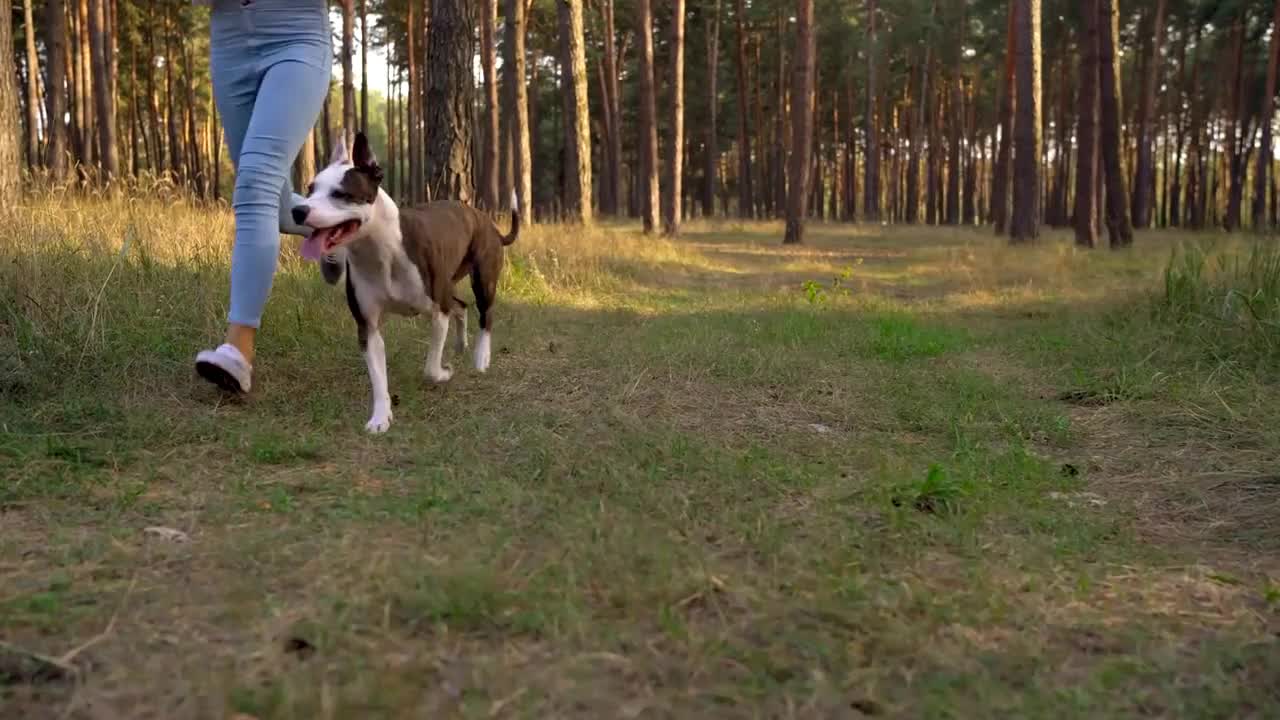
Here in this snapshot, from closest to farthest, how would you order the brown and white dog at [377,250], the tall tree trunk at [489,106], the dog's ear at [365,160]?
the brown and white dog at [377,250] → the dog's ear at [365,160] → the tall tree trunk at [489,106]

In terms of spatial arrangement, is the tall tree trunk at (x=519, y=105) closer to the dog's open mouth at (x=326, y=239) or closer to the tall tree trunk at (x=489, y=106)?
the tall tree trunk at (x=489, y=106)

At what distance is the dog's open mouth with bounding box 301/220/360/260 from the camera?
4133 millimetres

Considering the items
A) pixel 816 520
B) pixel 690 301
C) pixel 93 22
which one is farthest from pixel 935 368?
pixel 93 22

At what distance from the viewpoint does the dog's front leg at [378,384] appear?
4.33 meters

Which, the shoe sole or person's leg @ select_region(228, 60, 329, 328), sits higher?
person's leg @ select_region(228, 60, 329, 328)

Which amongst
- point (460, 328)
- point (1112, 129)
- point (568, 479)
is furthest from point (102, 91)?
point (568, 479)

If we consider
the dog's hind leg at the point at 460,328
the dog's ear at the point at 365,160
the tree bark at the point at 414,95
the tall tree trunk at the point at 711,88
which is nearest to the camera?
the dog's ear at the point at 365,160

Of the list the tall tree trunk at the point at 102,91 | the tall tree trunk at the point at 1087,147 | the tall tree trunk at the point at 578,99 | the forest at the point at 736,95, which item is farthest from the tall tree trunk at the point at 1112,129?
the tall tree trunk at the point at 102,91

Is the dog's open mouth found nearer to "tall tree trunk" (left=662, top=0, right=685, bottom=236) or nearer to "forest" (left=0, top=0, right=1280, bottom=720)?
"forest" (left=0, top=0, right=1280, bottom=720)

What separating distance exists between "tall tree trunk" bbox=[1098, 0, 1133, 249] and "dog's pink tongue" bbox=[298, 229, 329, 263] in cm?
1677

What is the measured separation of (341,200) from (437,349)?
113 cm

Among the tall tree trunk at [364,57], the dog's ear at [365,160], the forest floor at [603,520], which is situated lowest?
the forest floor at [603,520]

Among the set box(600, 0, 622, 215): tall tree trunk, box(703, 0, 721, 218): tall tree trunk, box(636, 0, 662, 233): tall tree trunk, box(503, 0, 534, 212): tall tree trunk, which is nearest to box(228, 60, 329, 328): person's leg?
box(503, 0, 534, 212): tall tree trunk

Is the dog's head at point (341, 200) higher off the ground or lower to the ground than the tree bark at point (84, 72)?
lower
